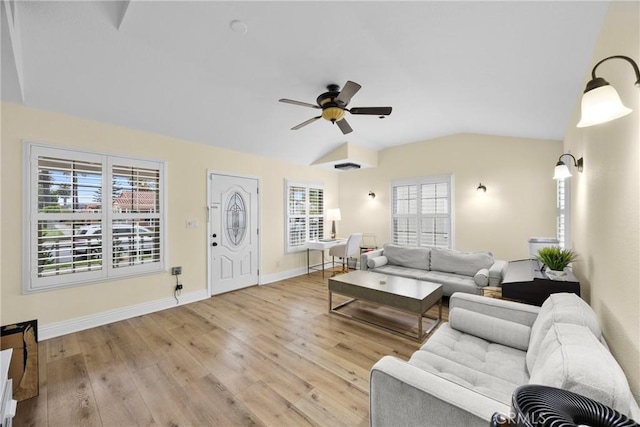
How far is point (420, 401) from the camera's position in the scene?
1.15 meters

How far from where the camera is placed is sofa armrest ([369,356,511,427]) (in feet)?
3.37

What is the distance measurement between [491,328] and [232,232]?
12.9 feet

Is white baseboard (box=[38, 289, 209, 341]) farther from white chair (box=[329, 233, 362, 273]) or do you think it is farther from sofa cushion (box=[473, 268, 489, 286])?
sofa cushion (box=[473, 268, 489, 286])

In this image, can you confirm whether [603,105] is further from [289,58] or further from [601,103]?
[289,58]

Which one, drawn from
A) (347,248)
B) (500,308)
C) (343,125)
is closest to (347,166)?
(347,248)

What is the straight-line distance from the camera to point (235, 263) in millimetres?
4641

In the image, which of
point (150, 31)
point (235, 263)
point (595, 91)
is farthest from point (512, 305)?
point (235, 263)

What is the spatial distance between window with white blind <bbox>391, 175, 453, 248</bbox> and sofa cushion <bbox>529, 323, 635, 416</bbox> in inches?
162

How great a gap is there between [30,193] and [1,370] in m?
2.14

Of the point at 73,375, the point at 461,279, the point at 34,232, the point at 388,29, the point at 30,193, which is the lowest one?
the point at 73,375

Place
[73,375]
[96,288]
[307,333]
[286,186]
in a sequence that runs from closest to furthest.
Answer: [73,375] → [307,333] → [96,288] → [286,186]

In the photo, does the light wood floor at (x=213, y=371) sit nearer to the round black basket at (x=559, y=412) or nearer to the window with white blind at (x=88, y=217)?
the window with white blind at (x=88, y=217)

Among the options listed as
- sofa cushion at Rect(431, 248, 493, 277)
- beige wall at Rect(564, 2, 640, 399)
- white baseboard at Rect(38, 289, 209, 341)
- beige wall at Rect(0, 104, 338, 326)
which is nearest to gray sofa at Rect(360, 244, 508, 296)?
sofa cushion at Rect(431, 248, 493, 277)

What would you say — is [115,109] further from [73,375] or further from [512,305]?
[512,305]
